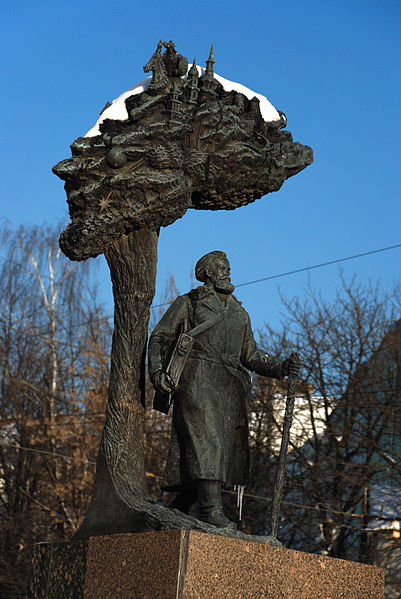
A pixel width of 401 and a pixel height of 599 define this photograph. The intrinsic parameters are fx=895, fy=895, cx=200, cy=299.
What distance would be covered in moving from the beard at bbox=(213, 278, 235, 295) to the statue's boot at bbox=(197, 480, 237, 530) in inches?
49.6

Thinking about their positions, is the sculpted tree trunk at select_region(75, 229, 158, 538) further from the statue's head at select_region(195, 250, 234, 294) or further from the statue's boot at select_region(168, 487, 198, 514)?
the statue's head at select_region(195, 250, 234, 294)

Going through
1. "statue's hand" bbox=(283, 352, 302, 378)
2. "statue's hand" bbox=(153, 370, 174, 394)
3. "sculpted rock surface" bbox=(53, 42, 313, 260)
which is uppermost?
"sculpted rock surface" bbox=(53, 42, 313, 260)

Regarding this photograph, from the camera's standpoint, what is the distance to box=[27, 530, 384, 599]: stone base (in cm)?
467

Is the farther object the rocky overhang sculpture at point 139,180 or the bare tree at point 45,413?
the bare tree at point 45,413

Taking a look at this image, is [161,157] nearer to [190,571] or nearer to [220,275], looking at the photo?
[220,275]

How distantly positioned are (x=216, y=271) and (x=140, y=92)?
1.33 meters

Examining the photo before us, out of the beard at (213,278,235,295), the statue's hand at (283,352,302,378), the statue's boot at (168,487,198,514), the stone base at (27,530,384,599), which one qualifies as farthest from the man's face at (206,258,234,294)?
the stone base at (27,530,384,599)

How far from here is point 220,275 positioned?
597 cm

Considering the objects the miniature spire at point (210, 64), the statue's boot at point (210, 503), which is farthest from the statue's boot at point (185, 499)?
the miniature spire at point (210, 64)

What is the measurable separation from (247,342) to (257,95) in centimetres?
180

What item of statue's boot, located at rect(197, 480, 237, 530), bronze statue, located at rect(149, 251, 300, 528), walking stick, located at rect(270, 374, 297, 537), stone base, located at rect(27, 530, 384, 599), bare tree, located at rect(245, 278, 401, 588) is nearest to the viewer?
stone base, located at rect(27, 530, 384, 599)

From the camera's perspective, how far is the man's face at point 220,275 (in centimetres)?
594

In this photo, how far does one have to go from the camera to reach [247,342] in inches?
235

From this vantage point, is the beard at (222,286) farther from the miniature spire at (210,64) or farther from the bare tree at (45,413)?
the bare tree at (45,413)
